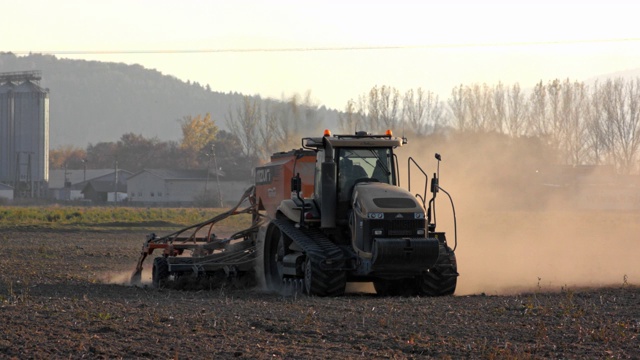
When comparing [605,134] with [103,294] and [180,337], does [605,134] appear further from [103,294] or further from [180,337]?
[180,337]

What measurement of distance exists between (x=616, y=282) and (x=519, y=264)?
588 cm

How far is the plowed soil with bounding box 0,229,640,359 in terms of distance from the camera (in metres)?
A: 12.2

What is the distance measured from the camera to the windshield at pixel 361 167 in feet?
67.4

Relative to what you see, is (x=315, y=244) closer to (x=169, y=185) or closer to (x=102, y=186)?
(x=169, y=185)

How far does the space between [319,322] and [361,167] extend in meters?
6.43

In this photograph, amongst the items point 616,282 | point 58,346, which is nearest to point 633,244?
point 616,282

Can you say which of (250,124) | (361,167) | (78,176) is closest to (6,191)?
(250,124)

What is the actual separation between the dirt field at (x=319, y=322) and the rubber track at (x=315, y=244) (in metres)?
0.97

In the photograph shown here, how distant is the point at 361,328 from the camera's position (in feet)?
46.9

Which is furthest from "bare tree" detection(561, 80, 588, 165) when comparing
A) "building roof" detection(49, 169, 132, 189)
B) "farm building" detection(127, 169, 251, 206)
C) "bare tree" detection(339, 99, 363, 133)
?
"building roof" detection(49, 169, 132, 189)

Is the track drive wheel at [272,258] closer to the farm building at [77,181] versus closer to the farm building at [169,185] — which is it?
the farm building at [169,185]

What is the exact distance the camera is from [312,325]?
47.4 feet

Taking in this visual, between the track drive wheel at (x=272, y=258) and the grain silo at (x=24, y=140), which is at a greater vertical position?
the grain silo at (x=24, y=140)

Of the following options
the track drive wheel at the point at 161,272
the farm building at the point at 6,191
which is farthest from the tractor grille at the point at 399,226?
the farm building at the point at 6,191
